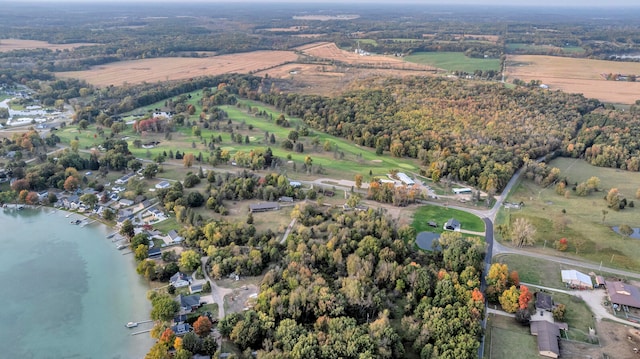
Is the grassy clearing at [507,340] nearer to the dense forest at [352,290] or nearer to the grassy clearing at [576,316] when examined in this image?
the dense forest at [352,290]

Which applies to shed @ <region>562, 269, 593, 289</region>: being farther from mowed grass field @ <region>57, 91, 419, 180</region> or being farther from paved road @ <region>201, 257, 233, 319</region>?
paved road @ <region>201, 257, 233, 319</region>

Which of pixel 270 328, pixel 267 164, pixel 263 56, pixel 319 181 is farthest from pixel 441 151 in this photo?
pixel 263 56

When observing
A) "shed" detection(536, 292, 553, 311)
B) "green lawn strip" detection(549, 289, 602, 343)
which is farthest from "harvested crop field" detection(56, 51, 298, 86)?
"green lawn strip" detection(549, 289, 602, 343)

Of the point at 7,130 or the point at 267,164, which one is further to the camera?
the point at 7,130

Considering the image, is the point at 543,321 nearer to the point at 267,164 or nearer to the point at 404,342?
the point at 404,342

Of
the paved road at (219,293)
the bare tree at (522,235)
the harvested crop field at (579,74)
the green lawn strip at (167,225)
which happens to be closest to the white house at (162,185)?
the green lawn strip at (167,225)
